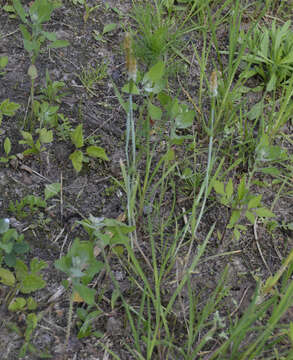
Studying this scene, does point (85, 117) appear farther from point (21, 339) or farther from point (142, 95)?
point (21, 339)

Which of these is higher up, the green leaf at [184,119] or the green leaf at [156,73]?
the green leaf at [156,73]

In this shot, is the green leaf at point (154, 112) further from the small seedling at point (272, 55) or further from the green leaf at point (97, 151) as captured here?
the small seedling at point (272, 55)

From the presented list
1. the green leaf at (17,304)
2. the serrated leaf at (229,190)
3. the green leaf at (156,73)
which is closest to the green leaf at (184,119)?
the green leaf at (156,73)

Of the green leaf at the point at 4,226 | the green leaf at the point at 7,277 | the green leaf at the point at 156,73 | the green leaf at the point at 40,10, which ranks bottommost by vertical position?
the green leaf at the point at 7,277

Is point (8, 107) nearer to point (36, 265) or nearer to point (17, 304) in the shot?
point (36, 265)

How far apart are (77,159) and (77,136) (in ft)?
0.31

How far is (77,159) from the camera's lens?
5.83ft

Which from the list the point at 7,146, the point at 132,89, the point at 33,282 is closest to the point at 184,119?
the point at 132,89

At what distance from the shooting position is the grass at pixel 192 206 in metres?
1.40

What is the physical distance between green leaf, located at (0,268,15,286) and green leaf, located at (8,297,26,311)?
0.19 ft

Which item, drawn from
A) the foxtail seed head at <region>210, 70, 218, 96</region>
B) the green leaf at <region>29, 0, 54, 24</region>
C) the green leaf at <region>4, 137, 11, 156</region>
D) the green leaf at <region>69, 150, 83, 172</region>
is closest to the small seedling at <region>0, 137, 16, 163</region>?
the green leaf at <region>4, 137, 11, 156</region>

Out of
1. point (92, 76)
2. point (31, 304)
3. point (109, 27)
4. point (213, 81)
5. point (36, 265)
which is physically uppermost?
point (213, 81)

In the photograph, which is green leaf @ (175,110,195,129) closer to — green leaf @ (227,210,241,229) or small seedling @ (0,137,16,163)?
green leaf @ (227,210,241,229)

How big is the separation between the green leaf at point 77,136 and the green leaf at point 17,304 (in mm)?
659
